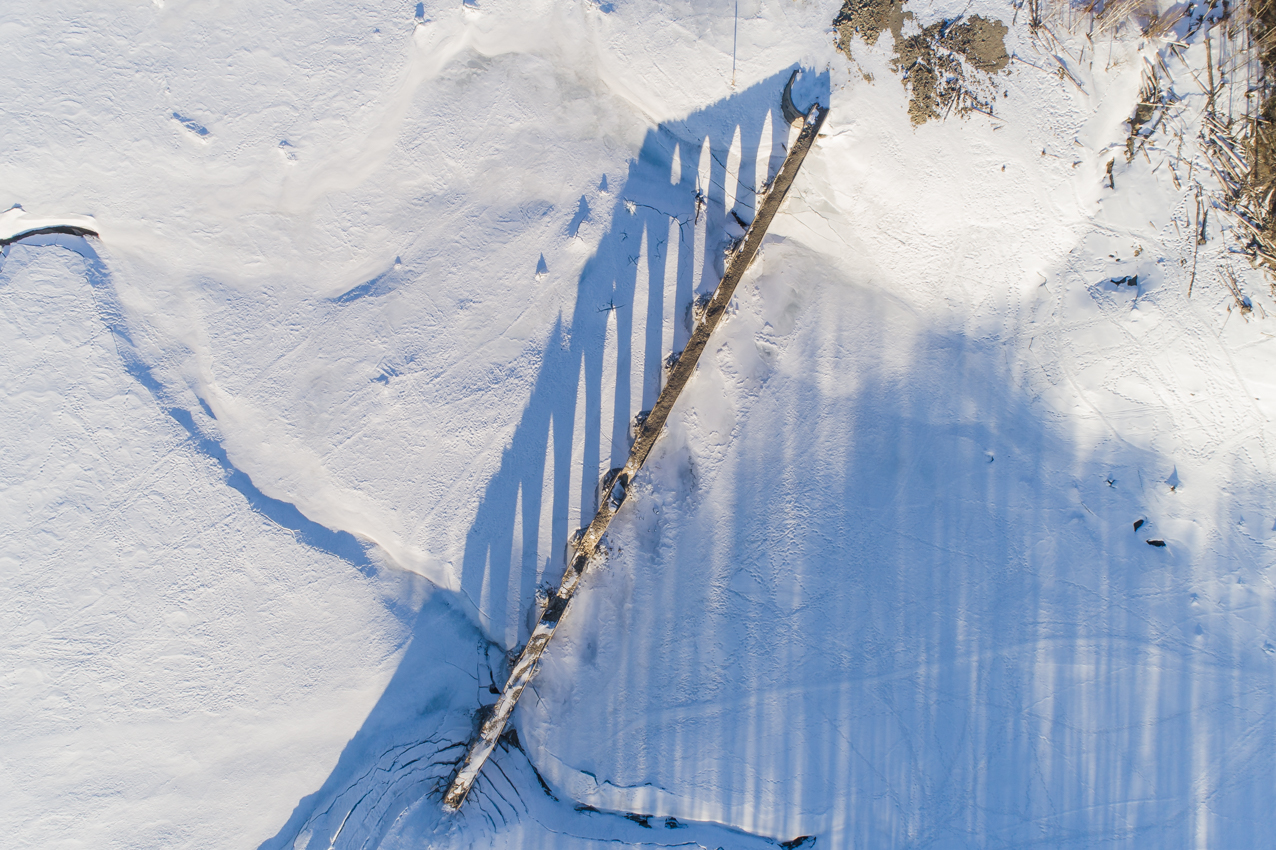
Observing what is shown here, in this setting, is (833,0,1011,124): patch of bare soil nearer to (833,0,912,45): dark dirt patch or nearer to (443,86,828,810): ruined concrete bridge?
(833,0,912,45): dark dirt patch

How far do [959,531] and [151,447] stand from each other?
6071mm

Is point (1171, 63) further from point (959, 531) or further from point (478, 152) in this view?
point (478, 152)

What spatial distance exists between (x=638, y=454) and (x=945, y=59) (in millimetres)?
3814

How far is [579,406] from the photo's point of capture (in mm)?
4684

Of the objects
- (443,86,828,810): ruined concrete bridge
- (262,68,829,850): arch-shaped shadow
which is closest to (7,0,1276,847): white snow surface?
(262,68,829,850): arch-shaped shadow

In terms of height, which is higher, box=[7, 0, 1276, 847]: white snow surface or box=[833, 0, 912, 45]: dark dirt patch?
box=[833, 0, 912, 45]: dark dirt patch

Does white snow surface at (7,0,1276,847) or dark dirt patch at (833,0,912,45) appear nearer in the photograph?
white snow surface at (7,0,1276,847)

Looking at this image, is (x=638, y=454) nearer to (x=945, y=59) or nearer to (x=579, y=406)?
(x=579, y=406)

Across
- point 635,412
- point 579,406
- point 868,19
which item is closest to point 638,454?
point 635,412

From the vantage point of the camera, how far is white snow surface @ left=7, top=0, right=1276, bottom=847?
452 cm

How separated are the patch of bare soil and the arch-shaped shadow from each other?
0.62 meters

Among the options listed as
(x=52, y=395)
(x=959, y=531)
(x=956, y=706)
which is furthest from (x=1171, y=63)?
(x=52, y=395)

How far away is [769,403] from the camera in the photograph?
4762mm

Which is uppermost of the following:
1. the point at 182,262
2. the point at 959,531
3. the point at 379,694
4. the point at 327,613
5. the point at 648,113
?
the point at 648,113
